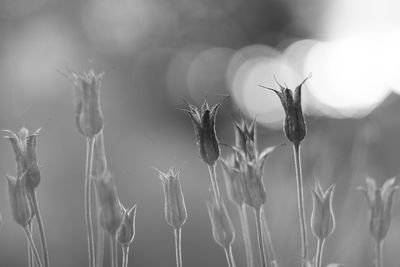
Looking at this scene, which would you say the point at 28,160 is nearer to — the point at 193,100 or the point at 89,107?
the point at 89,107

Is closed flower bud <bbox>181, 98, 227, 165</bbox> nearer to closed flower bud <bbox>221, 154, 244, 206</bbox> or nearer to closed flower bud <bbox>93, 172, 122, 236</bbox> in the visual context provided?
closed flower bud <bbox>221, 154, 244, 206</bbox>

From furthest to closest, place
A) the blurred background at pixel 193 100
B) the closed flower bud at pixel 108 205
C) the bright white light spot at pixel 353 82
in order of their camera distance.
Result: the bright white light spot at pixel 353 82 → the blurred background at pixel 193 100 → the closed flower bud at pixel 108 205

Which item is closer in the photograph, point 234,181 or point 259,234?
point 259,234

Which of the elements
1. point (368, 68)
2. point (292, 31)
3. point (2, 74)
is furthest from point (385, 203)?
point (292, 31)

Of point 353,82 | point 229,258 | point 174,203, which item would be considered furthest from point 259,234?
point 353,82

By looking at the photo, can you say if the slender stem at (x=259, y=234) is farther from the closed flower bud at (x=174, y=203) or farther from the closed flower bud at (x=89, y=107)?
the closed flower bud at (x=89, y=107)

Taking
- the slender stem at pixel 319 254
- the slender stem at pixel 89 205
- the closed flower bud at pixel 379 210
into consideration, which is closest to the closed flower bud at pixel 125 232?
the slender stem at pixel 89 205
